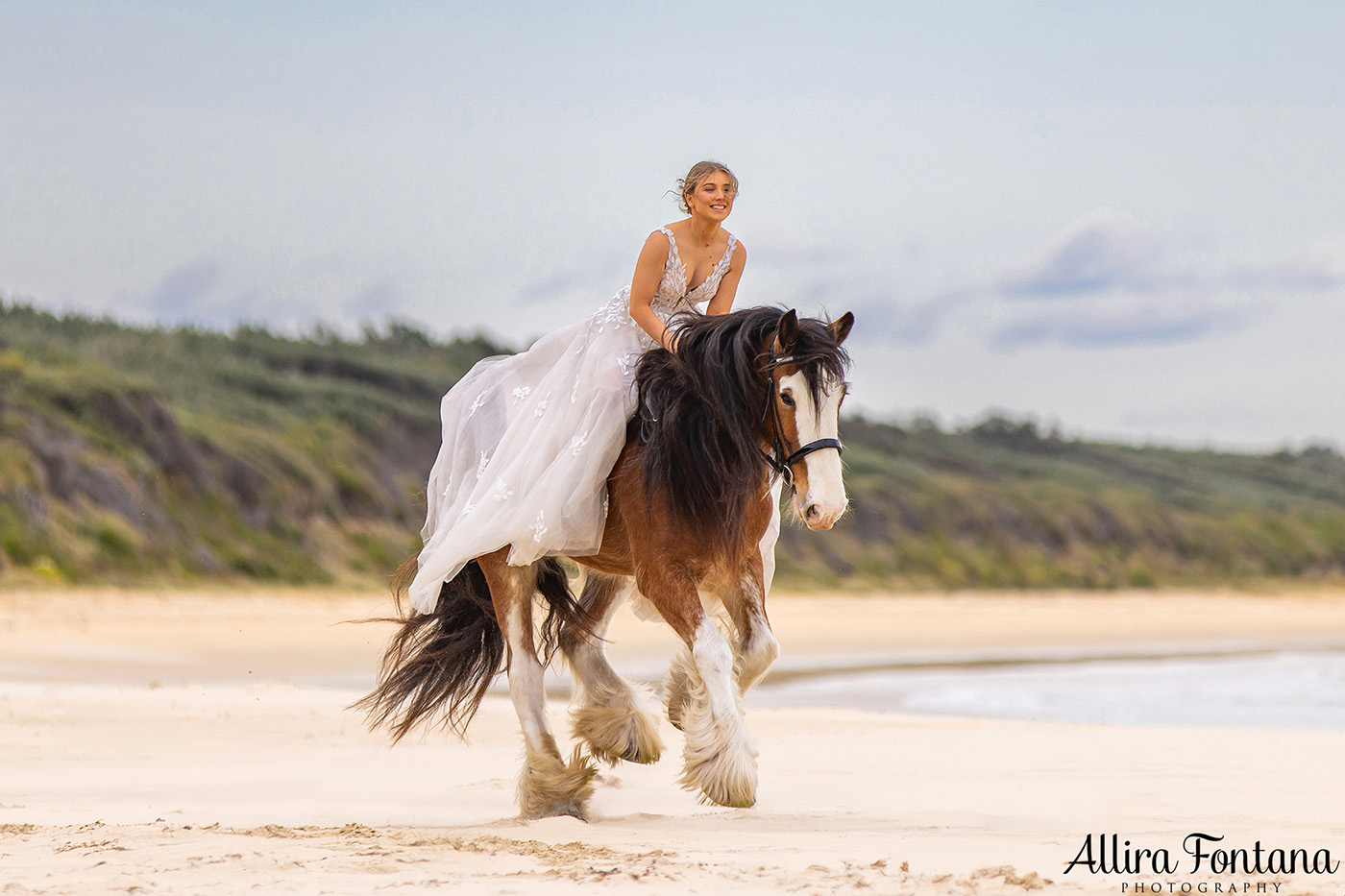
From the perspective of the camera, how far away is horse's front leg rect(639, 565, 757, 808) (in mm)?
4555

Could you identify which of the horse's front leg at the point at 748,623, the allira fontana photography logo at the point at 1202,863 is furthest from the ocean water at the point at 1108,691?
the allira fontana photography logo at the point at 1202,863

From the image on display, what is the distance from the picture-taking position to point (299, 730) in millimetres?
7457

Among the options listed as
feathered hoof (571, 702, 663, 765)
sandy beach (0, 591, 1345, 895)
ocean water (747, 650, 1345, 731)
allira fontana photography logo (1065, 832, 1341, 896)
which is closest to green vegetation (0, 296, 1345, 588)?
sandy beach (0, 591, 1345, 895)

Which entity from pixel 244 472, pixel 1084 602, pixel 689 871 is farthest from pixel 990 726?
pixel 1084 602

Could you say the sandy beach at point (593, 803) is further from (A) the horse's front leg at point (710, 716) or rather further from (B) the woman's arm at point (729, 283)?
(B) the woman's arm at point (729, 283)

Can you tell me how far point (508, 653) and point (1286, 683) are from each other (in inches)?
395

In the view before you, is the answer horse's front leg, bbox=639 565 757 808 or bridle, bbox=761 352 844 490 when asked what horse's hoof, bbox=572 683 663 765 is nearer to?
horse's front leg, bbox=639 565 757 808

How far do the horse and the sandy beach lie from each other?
0.27 meters

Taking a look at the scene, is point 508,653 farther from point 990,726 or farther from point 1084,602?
point 1084,602

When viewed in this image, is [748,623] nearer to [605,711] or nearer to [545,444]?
[605,711]

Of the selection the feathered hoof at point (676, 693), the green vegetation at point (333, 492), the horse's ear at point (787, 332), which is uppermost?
the green vegetation at point (333, 492)

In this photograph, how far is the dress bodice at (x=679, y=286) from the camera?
212 inches

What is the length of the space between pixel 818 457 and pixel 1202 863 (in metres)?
1.68

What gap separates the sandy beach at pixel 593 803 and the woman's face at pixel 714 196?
2.28 meters
